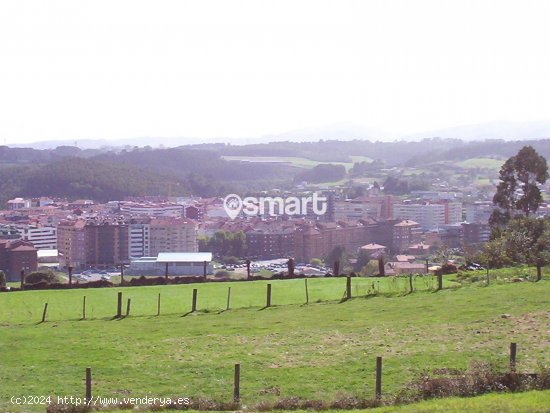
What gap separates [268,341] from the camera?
471 inches

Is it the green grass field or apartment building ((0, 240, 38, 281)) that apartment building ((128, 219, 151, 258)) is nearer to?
apartment building ((0, 240, 38, 281))

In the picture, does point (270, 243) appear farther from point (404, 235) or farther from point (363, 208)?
point (363, 208)

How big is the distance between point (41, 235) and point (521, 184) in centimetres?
4680

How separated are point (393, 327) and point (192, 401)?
4633 mm

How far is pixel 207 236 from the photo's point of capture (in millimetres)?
64062

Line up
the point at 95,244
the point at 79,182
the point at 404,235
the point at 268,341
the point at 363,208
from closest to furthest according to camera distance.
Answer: the point at 268,341, the point at 95,244, the point at 404,235, the point at 363,208, the point at 79,182

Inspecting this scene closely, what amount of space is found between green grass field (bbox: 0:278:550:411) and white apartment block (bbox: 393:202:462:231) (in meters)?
62.0

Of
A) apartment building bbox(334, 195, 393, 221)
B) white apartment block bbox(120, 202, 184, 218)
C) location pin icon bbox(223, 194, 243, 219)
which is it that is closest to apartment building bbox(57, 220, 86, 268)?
white apartment block bbox(120, 202, 184, 218)

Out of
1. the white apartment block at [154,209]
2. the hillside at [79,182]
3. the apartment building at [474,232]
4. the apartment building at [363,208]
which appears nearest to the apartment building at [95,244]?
the white apartment block at [154,209]

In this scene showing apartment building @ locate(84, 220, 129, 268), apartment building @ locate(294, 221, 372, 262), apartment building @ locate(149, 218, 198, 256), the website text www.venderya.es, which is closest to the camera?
the website text www.venderya.es

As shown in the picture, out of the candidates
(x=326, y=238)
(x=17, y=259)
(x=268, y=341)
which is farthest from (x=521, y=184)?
(x=326, y=238)

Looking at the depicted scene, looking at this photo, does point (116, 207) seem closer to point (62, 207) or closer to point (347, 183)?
point (62, 207)

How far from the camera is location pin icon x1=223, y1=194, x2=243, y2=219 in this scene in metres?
85.9

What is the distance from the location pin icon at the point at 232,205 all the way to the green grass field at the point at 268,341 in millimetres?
66222
